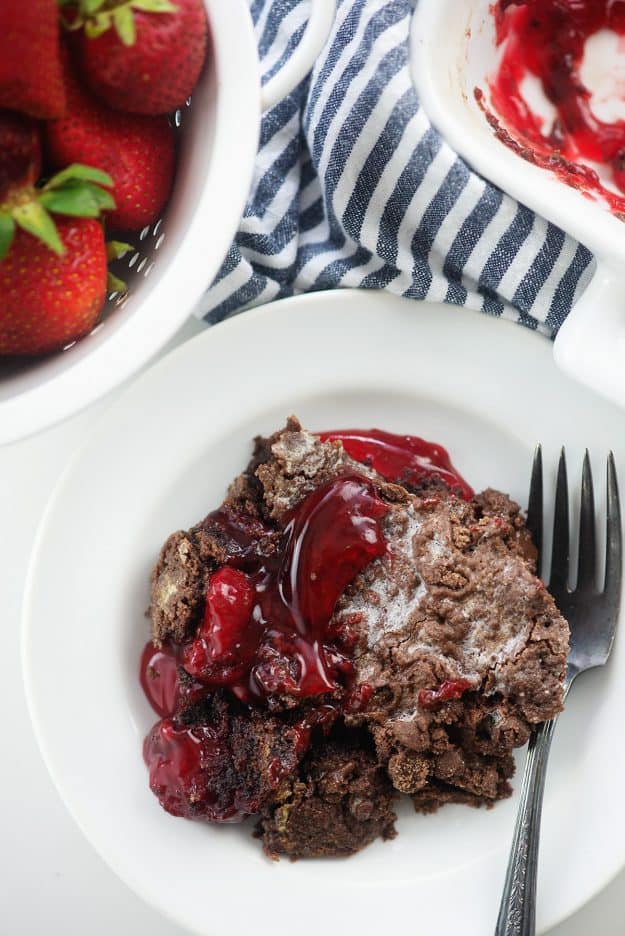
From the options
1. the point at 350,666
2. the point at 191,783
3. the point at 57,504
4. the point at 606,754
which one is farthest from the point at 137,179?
the point at 606,754

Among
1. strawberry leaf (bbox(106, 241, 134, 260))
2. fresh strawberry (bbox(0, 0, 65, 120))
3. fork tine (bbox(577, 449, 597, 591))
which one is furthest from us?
fork tine (bbox(577, 449, 597, 591))

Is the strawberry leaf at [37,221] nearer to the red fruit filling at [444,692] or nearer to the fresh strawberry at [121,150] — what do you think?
the fresh strawberry at [121,150]

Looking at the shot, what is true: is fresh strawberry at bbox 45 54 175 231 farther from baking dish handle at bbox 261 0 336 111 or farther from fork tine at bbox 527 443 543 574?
fork tine at bbox 527 443 543 574

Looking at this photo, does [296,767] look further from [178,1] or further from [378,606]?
[178,1]

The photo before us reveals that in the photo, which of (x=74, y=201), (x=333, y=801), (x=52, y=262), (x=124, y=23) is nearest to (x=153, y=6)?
(x=124, y=23)

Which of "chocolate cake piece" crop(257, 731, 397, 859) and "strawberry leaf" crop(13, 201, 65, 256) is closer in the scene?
"strawberry leaf" crop(13, 201, 65, 256)

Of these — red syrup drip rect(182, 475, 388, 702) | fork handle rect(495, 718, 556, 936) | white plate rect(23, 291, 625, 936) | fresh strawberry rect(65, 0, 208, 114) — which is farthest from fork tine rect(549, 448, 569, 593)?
fresh strawberry rect(65, 0, 208, 114)

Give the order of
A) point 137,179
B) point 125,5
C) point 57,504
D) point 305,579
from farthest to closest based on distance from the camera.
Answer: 1. point 57,504
2. point 305,579
3. point 137,179
4. point 125,5
